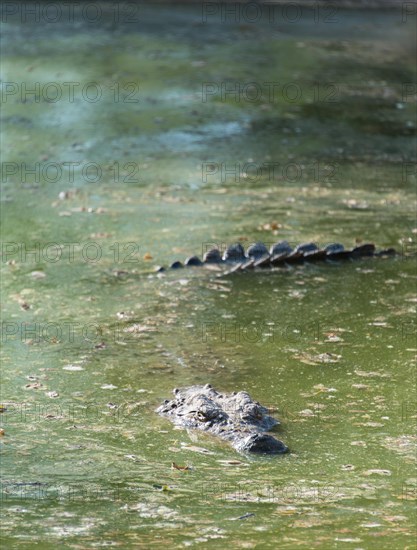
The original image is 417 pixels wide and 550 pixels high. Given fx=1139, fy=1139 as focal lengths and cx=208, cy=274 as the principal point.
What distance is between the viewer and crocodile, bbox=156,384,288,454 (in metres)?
5.02

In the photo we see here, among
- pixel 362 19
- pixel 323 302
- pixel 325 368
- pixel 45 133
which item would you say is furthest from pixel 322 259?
pixel 362 19

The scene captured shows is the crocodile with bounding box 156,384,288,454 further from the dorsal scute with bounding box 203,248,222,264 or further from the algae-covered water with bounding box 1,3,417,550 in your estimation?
the dorsal scute with bounding box 203,248,222,264

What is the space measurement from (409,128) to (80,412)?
6928mm

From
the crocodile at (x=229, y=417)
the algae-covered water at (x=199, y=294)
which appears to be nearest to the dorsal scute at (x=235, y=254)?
the algae-covered water at (x=199, y=294)

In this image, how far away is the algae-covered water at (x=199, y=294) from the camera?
4.57 meters

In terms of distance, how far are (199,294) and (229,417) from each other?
2.01 m

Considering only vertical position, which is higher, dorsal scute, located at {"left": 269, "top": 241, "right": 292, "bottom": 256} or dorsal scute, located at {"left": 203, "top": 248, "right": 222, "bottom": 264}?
dorsal scute, located at {"left": 269, "top": 241, "right": 292, "bottom": 256}

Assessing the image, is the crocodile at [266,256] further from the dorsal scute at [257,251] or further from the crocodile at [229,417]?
the crocodile at [229,417]

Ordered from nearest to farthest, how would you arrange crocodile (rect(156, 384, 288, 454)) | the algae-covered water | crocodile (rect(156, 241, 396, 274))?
the algae-covered water → crocodile (rect(156, 384, 288, 454)) → crocodile (rect(156, 241, 396, 274))

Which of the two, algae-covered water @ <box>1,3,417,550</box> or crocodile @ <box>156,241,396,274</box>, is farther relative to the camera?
crocodile @ <box>156,241,396,274</box>

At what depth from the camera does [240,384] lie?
5.81 meters

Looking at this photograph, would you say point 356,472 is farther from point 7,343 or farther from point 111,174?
point 111,174

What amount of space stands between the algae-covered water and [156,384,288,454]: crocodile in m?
0.08

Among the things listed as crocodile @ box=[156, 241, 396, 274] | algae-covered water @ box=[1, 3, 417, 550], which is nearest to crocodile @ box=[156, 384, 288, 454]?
algae-covered water @ box=[1, 3, 417, 550]
